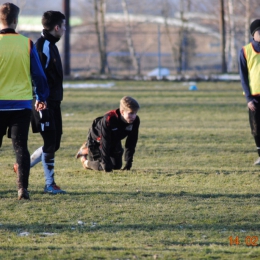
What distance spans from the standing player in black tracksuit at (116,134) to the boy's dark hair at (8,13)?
1918 millimetres

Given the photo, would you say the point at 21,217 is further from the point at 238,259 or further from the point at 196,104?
the point at 196,104

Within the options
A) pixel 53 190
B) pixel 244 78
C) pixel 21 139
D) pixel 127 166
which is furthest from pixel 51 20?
pixel 244 78

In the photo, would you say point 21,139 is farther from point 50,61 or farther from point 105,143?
point 105,143

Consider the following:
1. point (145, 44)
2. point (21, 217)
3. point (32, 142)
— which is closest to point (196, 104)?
point (32, 142)

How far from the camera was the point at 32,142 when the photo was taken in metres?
10.7

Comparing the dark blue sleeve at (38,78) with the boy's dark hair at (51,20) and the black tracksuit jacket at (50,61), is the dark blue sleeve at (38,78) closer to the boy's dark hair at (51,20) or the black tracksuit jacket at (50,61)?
the black tracksuit jacket at (50,61)

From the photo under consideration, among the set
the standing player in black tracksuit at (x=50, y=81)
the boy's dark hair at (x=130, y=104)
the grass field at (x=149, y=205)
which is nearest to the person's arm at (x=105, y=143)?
the grass field at (x=149, y=205)

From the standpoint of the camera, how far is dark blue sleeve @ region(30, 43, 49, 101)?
6.17 meters

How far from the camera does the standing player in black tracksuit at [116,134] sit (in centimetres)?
762

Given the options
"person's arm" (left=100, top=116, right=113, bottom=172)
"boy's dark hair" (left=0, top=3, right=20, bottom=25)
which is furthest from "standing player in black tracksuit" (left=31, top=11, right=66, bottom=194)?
"person's arm" (left=100, top=116, right=113, bottom=172)

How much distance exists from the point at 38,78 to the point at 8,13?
0.66 metres

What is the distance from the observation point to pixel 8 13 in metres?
6.06

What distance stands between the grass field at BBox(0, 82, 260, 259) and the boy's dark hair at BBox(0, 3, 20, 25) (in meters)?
1.71

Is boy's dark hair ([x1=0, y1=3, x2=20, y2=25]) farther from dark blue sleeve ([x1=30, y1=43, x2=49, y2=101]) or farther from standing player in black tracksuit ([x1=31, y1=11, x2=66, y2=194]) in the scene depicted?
standing player in black tracksuit ([x1=31, y1=11, x2=66, y2=194])
